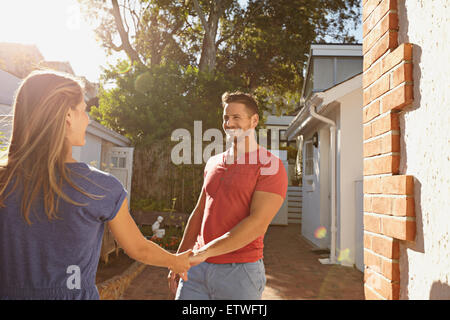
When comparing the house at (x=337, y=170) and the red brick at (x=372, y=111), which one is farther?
the house at (x=337, y=170)

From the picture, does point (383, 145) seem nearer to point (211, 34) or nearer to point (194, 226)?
point (194, 226)

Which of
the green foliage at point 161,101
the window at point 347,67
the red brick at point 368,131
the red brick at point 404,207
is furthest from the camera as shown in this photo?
the green foliage at point 161,101

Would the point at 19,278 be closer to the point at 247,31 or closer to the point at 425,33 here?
the point at 425,33

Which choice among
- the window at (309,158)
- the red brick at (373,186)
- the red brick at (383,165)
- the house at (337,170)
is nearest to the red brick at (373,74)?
the red brick at (383,165)

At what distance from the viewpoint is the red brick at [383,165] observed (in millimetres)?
1967

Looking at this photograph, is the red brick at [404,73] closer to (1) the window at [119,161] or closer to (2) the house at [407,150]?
(2) the house at [407,150]

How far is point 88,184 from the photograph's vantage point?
4.43 ft

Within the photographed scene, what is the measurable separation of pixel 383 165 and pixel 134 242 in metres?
1.35

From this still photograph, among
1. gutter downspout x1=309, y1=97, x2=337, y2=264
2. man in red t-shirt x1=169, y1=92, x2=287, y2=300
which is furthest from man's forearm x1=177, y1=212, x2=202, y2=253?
gutter downspout x1=309, y1=97, x2=337, y2=264

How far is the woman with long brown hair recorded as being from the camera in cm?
129

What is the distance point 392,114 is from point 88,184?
1.52 meters

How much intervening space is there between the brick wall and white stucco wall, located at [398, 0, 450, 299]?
39mm

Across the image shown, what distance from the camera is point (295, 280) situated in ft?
20.4

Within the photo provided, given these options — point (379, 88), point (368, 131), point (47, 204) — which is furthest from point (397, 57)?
point (47, 204)
